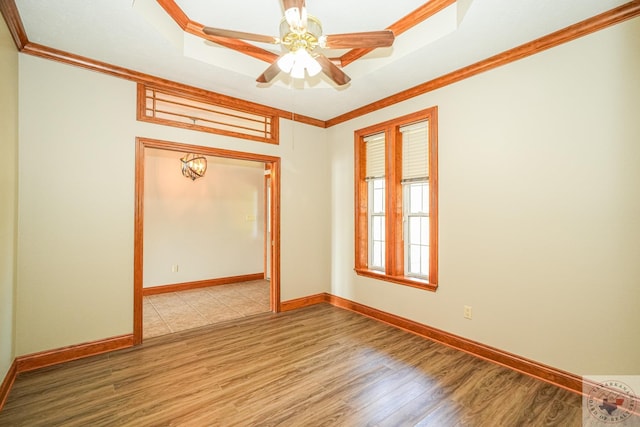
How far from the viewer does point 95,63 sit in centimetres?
275

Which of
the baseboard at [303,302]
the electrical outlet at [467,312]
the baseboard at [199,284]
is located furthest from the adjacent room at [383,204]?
the baseboard at [199,284]

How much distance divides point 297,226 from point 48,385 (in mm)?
2949

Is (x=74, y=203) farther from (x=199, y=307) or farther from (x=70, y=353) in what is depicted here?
(x=199, y=307)

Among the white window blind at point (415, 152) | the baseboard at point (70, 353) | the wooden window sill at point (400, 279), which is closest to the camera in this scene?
the baseboard at point (70, 353)

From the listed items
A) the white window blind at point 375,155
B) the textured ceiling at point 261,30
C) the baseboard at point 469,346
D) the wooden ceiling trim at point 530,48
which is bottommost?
the baseboard at point 469,346

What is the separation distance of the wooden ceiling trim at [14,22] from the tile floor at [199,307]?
298 cm

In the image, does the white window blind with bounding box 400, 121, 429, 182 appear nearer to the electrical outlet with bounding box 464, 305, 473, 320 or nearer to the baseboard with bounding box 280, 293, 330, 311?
the electrical outlet with bounding box 464, 305, 473, 320

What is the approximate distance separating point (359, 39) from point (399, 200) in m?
2.10

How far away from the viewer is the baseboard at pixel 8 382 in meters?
2.06

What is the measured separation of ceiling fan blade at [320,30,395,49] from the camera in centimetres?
193

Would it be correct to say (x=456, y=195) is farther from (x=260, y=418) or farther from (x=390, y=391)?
(x=260, y=418)

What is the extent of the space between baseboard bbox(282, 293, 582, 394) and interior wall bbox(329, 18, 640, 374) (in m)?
0.06

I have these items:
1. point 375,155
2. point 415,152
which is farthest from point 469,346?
point 375,155

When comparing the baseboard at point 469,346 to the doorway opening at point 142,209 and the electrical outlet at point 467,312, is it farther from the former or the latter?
the doorway opening at point 142,209
